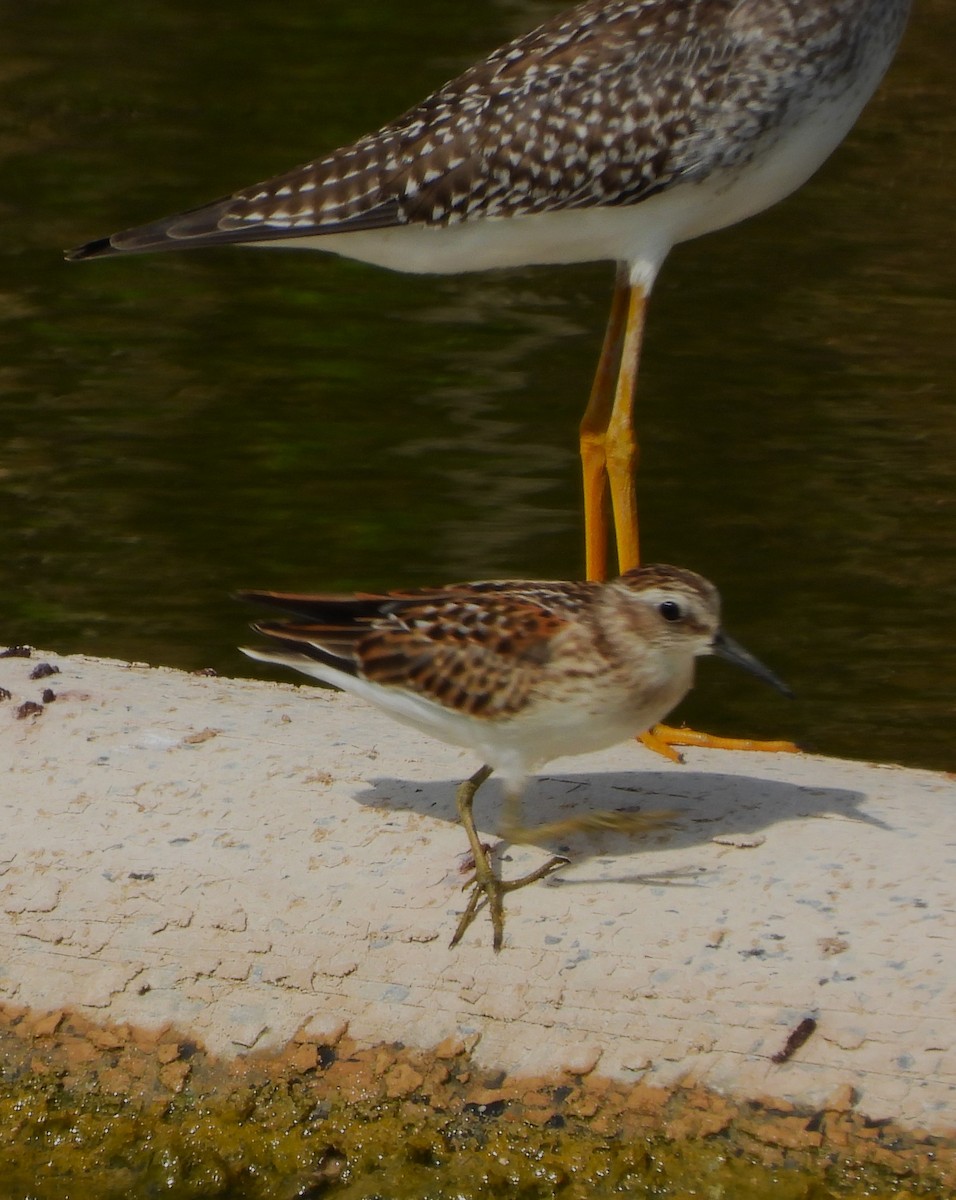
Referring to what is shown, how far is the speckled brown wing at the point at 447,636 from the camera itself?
254 inches

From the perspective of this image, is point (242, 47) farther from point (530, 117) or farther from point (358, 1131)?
point (358, 1131)

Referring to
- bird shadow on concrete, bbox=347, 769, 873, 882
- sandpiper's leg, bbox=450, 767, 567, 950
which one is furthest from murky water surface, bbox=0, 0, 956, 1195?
sandpiper's leg, bbox=450, 767, 567, 950

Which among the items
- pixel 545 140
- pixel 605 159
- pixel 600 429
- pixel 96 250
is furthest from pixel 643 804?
pixel 96 250

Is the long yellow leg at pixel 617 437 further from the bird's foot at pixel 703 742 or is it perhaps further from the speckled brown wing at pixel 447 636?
the speckled brown wing at pixel 447 636

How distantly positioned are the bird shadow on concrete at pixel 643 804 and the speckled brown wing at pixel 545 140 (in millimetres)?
2542

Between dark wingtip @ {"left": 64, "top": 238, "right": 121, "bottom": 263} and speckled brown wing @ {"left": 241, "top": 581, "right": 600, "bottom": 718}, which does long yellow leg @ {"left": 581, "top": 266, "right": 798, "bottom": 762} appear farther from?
dark wingtip @ {"left": 64, "top": 238, "right": 121, "bottom": 263}

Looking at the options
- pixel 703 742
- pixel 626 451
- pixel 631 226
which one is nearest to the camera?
pixel 703 742

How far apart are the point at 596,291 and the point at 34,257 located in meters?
3.86

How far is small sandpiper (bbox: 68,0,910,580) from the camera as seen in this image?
8.48m

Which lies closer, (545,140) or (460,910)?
(460,910)

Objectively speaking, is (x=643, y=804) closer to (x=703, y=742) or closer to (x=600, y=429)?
(x=703, y=742)

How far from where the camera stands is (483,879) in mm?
6445

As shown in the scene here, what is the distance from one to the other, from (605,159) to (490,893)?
3.36m

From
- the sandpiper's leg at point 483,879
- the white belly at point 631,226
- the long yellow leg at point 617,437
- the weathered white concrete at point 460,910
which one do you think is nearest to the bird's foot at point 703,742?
the long yellow leg at point 617,437
